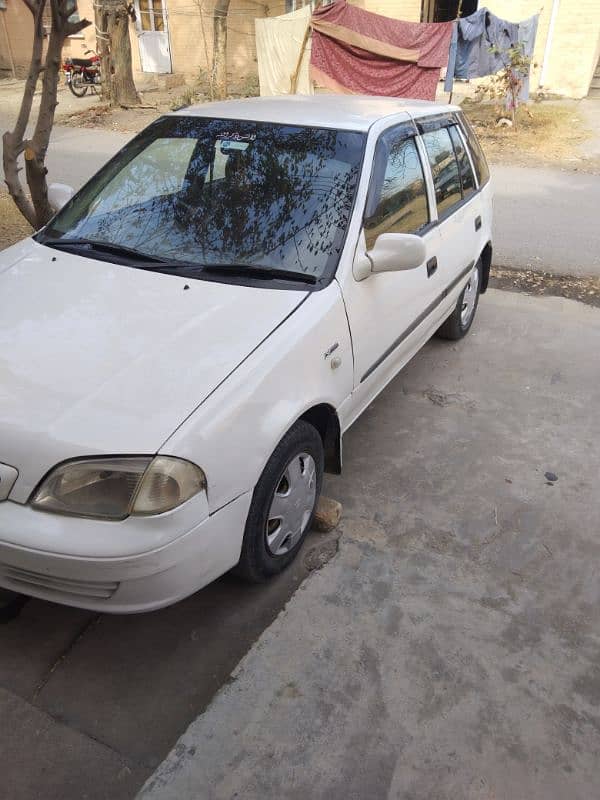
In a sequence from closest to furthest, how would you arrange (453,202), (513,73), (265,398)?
1. (265,398)
2. (453,202)
3. (513,73)

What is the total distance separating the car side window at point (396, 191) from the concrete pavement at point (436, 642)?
3.92ft

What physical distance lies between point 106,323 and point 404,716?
177 centimetres

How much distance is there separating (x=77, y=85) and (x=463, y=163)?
1698cm

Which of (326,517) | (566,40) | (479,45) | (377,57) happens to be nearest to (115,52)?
(377,57)

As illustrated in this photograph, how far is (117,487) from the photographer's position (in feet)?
6.30

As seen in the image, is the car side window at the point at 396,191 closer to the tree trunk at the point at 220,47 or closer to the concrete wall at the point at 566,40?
the concrete wall at the point at 566,40

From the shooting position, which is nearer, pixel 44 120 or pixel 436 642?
pixel 436 642

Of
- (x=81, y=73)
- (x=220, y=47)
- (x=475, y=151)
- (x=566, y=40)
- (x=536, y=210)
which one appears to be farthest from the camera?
(x=81, y=73)

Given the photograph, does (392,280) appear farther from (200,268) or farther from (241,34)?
(241,34)

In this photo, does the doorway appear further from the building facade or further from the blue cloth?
the blue cloth

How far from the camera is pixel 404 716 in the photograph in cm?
206

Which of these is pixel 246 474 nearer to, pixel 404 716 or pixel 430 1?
pixel 404 716

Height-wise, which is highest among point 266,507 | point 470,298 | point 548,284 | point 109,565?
point 109,565

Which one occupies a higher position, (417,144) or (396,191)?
(417,144)
